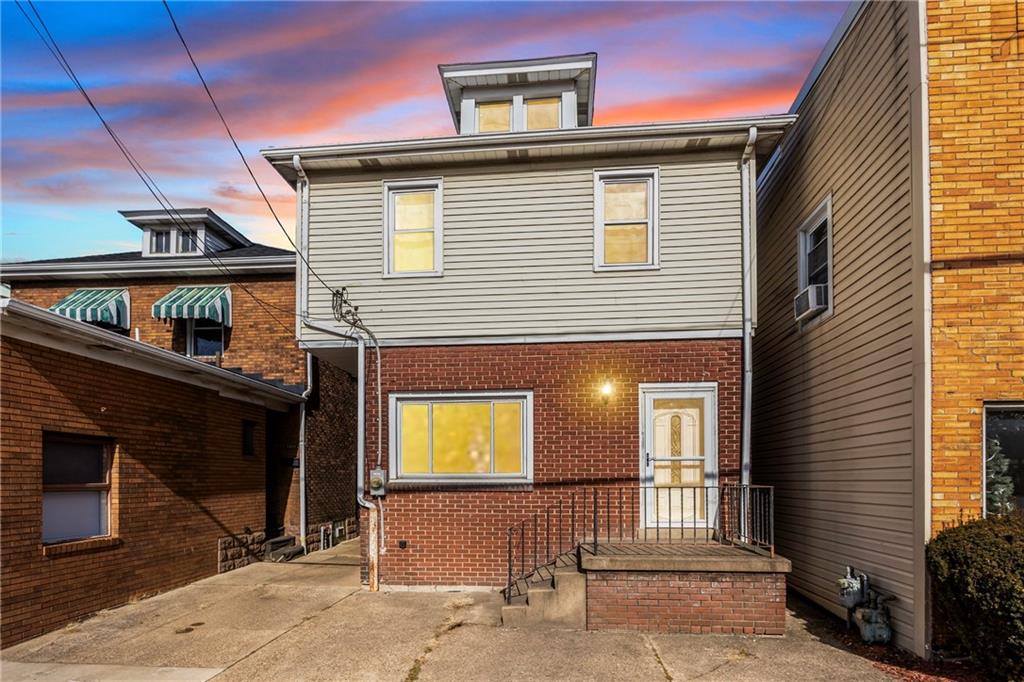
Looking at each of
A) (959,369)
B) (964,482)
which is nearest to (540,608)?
(964,482)

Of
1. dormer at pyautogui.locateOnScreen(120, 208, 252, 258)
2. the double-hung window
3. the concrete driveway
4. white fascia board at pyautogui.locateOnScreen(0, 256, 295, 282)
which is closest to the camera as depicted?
the concrete driveway

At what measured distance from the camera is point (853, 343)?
7.74m

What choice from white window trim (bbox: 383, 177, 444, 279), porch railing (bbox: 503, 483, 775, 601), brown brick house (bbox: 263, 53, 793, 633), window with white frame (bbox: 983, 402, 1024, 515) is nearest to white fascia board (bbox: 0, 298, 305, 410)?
brown brick house (bbox: 263, 53, 793, 633)

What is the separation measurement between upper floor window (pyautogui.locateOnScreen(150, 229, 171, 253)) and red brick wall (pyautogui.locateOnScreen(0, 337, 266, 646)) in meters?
6.46

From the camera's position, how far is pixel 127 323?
1448 centimetres

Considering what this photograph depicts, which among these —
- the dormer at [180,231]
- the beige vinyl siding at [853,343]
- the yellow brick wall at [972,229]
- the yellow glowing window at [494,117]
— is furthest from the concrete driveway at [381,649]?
the dormer at [180,231]

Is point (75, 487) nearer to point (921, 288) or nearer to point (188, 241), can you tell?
point (188, 241)

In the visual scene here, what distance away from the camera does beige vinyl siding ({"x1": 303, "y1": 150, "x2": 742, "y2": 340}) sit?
9070 millimetres

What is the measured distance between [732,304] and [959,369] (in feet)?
10.3

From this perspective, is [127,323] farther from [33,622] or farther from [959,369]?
[959,369]

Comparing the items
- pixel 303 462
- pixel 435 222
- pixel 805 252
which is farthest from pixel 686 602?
pixel 303 462

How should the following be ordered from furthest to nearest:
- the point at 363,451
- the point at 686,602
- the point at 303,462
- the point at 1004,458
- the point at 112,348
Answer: the point at 303,462 < the point at 363,451 < the point at 112,348 < the point at 686,602 < the point at 1004,458

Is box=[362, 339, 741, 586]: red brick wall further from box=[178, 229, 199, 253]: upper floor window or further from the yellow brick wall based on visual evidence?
box=[178, 229, 199, 253]: upper floor window

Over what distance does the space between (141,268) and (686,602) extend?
13484 mm
